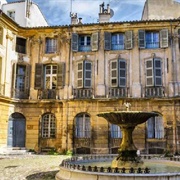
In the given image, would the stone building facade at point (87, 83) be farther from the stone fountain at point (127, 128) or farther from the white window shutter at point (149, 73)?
the stone fountain at point (127, 128)

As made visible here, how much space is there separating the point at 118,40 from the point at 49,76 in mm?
5974

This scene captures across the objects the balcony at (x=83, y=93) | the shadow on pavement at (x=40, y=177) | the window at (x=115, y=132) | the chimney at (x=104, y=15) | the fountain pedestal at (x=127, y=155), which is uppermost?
the chimney at (x=104, y=15)

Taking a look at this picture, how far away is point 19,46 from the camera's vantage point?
22.2m

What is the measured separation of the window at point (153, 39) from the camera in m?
20.9

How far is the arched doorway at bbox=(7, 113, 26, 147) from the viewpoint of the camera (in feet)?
68.3

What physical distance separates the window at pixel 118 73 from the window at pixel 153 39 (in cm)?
199

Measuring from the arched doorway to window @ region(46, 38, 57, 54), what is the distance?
18.1 ft

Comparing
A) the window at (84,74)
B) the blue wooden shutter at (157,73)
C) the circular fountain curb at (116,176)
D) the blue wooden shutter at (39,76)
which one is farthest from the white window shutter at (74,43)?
the circular fountain curb at (116,176)

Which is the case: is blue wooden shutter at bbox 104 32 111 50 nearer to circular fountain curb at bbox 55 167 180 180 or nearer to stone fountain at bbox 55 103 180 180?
stone fountain at bbox 55 103 180 180

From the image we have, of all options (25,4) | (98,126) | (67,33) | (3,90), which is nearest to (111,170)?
(98,126)

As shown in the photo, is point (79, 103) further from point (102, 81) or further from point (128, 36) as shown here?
point (128, 36)

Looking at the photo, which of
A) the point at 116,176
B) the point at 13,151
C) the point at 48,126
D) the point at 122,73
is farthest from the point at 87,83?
the point at 116,176

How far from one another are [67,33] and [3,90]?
647 cm

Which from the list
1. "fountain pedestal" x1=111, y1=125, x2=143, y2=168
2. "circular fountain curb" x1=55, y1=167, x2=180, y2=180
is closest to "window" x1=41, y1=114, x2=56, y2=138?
→ "fountain pedestal" x1=111, y1=125, x2=143, y2=168
